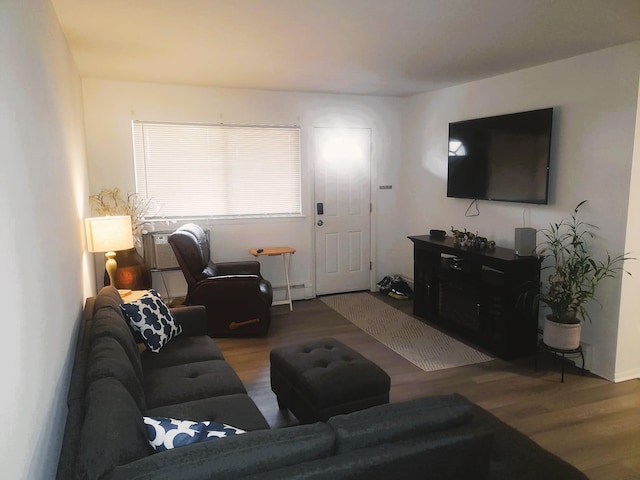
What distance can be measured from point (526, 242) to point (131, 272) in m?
3.59

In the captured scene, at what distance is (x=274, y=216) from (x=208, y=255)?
0.97 m

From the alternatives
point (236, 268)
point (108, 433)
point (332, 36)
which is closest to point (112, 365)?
point (108, 433)

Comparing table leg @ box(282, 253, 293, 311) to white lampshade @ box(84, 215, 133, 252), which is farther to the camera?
table leg @ box(282, 253, 293, 311)

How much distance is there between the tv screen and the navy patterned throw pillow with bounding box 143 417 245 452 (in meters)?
3.42

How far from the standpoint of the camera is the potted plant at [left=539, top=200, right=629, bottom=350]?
137 inches

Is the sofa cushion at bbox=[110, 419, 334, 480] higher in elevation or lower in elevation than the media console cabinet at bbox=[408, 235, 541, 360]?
higher

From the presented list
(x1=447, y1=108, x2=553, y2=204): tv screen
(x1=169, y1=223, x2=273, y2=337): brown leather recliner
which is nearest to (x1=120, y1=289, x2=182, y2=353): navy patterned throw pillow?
(x1=169, y1=223, x2=273, y2=337): brown leather recliner

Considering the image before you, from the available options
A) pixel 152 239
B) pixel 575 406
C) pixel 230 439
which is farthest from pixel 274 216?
pixel 230 439

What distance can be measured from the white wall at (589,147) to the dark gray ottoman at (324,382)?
1999 mm

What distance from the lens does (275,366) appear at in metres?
3.01

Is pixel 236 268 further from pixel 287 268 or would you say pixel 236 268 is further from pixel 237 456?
pixel 237 456

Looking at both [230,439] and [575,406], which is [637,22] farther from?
[230,439]

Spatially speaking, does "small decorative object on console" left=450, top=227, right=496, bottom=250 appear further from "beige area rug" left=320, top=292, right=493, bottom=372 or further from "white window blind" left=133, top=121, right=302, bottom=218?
"white window blind" left=133, top=121, right=302, bottom=218

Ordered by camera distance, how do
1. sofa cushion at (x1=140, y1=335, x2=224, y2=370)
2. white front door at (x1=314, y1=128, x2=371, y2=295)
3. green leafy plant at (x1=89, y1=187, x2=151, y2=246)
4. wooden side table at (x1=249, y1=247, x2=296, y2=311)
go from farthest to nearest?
white front door at (x1=314, y1=128, x2=371, y2=295) → wooden side table at (x1=249, y1=247, x2=296, y2=311) → green leafy plant at (x1=89, y1=187, x2=151, y2=246) → sofa cushion at (x1=140, y1=335, x2=224, y2=370)
